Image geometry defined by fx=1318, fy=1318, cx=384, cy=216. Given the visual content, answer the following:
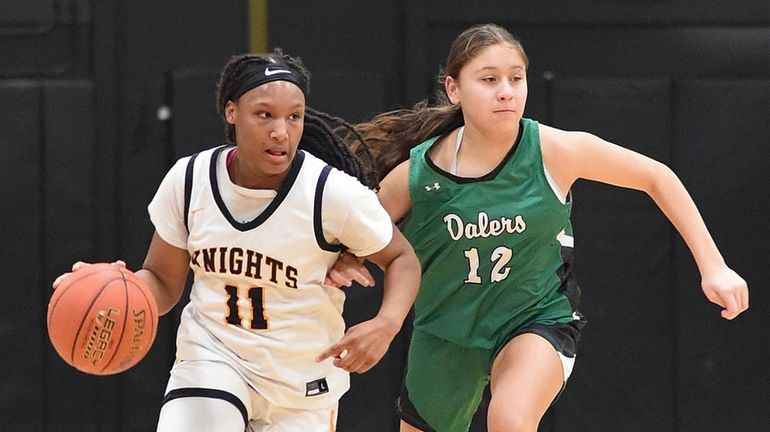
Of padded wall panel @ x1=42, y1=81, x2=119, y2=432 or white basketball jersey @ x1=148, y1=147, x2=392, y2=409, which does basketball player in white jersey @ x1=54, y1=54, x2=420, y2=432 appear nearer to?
white basketball jersey @ x1=148, y1=147, x2=392, y2=409

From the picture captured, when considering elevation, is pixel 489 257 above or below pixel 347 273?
below

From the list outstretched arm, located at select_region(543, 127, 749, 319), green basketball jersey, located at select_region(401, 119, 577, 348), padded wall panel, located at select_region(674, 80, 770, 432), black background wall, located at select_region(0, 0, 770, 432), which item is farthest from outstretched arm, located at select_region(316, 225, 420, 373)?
padded wall panel, located at select_region(674, 80, 770, 432)

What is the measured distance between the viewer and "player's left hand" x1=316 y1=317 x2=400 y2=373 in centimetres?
378

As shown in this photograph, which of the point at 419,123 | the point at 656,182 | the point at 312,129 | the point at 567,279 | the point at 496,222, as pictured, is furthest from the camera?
the point at 419,123

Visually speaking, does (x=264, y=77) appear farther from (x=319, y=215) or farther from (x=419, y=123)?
(x=419, y=123)

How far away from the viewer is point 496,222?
4551 millimetres

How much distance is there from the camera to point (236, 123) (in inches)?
160

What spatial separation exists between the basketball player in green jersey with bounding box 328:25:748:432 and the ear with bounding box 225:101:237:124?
831 millimetres

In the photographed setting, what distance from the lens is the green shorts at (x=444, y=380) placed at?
4.70 meters

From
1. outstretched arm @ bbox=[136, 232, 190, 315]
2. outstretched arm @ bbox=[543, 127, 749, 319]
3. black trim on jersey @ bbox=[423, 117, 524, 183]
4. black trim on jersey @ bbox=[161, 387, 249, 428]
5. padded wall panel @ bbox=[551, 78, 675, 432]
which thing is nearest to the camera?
black trim on jersey @ bbox=[161, 387, 249, 428]

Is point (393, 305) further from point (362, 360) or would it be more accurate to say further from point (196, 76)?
point (196, 76)

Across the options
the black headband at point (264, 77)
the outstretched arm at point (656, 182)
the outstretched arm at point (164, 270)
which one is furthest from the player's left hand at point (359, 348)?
the outstretched arm at point (656, 182)

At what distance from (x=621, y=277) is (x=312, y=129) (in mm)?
2446

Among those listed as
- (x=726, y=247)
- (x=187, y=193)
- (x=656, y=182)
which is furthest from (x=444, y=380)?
(x=726, y=247)
